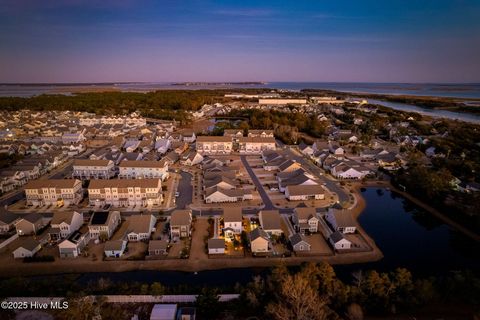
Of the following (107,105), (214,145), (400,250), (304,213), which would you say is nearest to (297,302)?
(304,213)

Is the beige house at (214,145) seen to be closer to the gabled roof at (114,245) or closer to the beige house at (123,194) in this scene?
the beige house at (123,194)

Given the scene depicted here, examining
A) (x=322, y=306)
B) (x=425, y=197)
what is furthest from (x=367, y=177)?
(x=322, y=306)

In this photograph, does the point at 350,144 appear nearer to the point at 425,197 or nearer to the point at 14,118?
the point at 425,197

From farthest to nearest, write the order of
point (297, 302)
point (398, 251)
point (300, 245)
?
point (398, 251) < point (300, 245) < point (297, 302)

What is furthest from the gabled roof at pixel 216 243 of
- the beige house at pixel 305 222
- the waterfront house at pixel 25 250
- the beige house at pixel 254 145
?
the beige house at pixel 254 145

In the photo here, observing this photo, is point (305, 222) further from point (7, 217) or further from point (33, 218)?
point (7, 217)

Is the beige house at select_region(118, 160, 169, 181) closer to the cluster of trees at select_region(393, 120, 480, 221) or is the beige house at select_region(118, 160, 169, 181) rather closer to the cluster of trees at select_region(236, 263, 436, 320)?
the cluster of trees at select_region(236, 263, 436, 320)

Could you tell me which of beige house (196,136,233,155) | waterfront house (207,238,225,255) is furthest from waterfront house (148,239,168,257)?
beige house (196,136,233,155)
